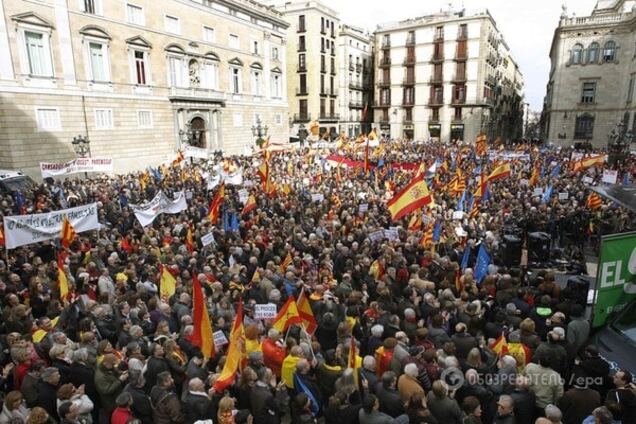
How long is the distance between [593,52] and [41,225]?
4875 cm

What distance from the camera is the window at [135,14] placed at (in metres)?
28.0

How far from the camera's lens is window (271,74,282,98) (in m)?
42.3

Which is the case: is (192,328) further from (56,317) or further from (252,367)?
(56,317)

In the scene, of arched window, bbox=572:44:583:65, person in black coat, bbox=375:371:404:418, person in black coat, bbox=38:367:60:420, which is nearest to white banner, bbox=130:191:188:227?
person in black coat, bbox=38:367:60:420

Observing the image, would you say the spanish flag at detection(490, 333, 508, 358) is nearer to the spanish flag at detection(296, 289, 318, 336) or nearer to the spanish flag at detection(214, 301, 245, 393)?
the spanish flag at detection(296, 289, 318, 336)

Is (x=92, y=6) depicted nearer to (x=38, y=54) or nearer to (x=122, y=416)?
(x=38, y=54)

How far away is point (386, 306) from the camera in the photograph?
6820 millimetres

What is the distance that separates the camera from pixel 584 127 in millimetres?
44062

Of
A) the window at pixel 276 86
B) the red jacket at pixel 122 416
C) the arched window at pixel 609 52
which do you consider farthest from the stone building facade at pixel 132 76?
the arched window at pixel 609 52

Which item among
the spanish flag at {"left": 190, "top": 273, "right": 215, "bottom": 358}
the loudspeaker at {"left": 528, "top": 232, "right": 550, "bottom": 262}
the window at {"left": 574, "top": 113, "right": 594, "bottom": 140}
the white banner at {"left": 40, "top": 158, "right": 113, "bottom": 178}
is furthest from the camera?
the window at {"left": 574, "top": 113, "right": 594, "bottom": 140}

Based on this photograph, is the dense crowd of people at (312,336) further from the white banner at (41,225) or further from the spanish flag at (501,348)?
the white banner at (41,225)

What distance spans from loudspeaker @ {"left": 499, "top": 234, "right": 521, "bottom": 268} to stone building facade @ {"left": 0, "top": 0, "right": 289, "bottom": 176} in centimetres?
1949

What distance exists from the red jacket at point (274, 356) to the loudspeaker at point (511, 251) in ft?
25.1

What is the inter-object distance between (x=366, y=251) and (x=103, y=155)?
75.4ft
